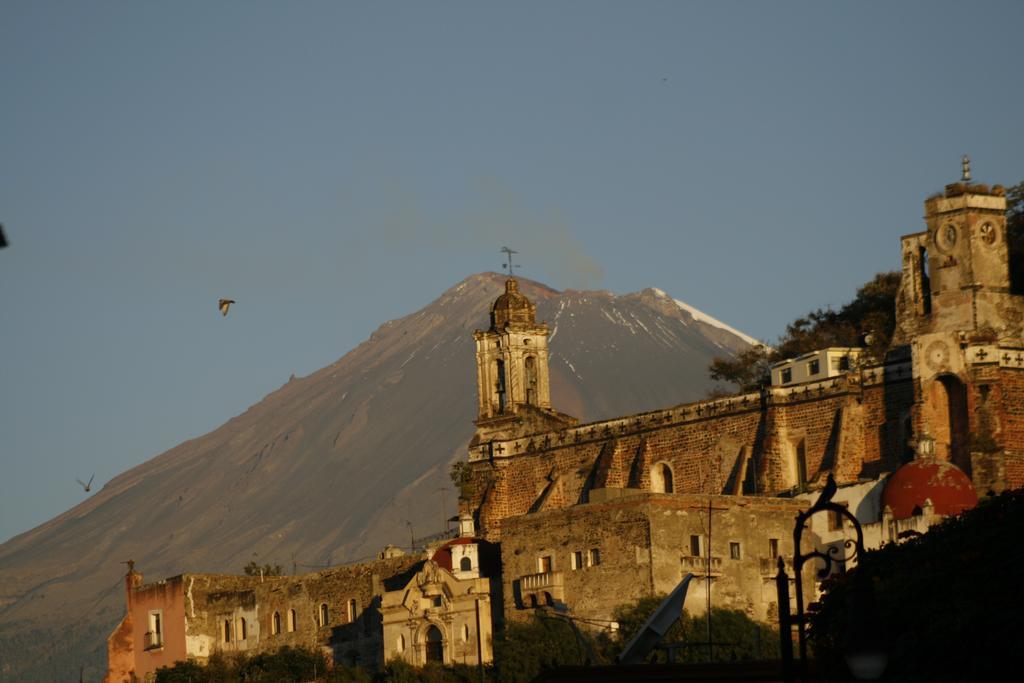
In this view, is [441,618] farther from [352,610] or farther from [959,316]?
[959,316]

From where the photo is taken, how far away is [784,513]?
77062 millimetres

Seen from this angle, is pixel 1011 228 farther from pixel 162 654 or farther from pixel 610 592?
pixel 162 654

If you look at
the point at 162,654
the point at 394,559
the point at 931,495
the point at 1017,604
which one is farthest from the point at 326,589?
the point at 1017,604

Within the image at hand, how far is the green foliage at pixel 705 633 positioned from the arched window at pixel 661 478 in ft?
40.2

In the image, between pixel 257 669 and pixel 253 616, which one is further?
pixel 253 616

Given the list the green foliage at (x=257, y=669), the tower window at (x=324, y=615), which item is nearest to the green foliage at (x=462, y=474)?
the tower window at (x=324, y=615)

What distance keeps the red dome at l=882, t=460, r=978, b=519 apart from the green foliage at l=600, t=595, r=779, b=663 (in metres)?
5.54

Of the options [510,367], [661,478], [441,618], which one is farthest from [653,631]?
[510,367]

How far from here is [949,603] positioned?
135 ft

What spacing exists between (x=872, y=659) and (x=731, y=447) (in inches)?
2266

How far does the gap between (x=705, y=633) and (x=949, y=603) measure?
2982cm

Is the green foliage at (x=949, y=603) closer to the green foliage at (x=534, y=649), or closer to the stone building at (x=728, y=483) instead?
the green foliage at (x=534, y=649)

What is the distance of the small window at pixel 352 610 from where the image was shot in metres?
87.2

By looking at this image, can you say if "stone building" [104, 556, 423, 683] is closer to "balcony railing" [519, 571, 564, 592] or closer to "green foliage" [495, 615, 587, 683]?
"balcony railing" [519, 571, 564, 592]
